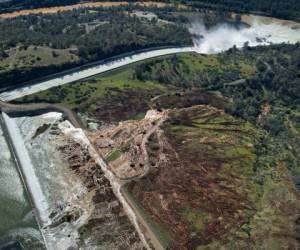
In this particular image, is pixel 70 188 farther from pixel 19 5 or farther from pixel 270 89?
pixel 19 5

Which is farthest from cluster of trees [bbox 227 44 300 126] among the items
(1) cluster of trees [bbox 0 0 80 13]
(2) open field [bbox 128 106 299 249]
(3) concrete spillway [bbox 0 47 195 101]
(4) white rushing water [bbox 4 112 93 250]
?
(1) cluster of trees [bbox 0 0 80 13]

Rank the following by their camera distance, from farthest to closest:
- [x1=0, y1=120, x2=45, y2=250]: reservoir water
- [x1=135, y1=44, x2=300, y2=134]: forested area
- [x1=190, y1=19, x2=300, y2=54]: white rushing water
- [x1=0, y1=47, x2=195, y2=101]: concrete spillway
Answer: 1. [x1=190, y1=19, x2=300, y2=54]: white rushing water
2. [x1=135, y1=44, x2=300, y2=134]: forested area
3. [x1=0, y1=47, x2=195, y2=101]: concrete spillway
4. [x1=0, y1=120, x2=45, y2=250]: reservoir water

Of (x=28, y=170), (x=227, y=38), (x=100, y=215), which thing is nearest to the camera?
(x=100, y=215)

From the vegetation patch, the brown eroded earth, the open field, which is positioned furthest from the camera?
the vegetation patch

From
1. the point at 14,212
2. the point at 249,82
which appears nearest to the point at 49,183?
the point at 14,212

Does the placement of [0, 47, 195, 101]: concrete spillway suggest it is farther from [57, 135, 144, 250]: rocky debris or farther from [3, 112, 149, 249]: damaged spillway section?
[57, 135, 144, 250]: rocky debris
